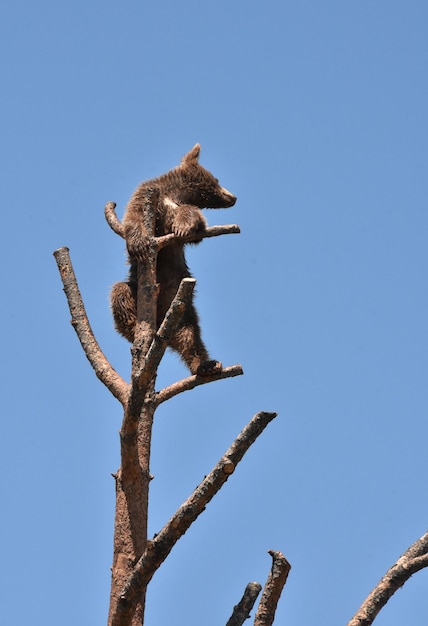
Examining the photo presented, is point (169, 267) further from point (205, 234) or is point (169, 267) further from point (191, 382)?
point (191, 382)

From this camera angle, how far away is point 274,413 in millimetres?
4711

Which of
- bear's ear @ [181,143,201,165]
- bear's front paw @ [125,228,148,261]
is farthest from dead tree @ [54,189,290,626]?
bear's ear @ [181,143,201,165]

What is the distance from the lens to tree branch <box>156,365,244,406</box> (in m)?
7.09

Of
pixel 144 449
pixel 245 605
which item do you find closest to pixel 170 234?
pixel 144 449

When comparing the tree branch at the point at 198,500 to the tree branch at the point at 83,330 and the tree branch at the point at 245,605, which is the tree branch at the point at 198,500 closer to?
the tree branch at the point at 245,605

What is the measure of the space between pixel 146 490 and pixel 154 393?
0.74 metres

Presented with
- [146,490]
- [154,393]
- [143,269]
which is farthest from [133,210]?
[146,490]

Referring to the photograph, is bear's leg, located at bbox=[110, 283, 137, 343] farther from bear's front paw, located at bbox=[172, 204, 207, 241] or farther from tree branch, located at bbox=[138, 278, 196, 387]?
tree branch, located at bbox=[138, 278, 196, 387]

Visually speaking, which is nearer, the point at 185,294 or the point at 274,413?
the point at 274,413

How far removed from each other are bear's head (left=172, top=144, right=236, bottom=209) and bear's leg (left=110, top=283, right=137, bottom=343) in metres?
1.59

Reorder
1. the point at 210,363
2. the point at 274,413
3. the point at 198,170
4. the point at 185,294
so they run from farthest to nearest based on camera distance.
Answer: the point at 198,170, the point at 210,363, the point at 185,294, the point at 274,413

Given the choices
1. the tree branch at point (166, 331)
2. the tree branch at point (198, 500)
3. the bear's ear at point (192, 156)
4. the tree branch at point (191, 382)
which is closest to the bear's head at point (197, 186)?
the bear's ear at point (192, 156)

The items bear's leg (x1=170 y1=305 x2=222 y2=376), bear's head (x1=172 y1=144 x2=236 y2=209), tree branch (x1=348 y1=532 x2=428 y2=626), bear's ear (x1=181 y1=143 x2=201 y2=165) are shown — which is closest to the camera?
tree branch (x1=348 y1=532 x2=428 y2=626)

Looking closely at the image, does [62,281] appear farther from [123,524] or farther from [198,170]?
[198,170]
